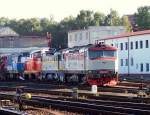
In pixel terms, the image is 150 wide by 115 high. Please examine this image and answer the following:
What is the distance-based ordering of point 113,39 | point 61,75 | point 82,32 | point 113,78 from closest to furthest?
point 113,78 < point 61,75 < point 113,39 < point 82,32

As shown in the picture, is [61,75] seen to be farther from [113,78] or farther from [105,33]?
[105,33]

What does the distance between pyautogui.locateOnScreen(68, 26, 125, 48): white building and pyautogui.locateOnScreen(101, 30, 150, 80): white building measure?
62.1 ft

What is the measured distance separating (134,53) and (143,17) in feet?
185

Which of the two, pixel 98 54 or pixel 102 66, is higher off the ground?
pixel 98 54

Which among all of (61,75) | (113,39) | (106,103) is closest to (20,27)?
(113,39)

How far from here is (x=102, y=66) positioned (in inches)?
1523

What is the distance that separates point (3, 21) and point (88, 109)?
165m

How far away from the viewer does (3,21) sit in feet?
600

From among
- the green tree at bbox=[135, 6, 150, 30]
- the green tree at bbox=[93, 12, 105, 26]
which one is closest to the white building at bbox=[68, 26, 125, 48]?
the green tree at bbox=[135, 6, 150, 30]

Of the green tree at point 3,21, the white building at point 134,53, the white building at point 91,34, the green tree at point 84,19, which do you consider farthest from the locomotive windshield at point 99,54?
the green tree at point 3,21

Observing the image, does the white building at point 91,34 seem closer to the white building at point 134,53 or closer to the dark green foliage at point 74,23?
the dark green foliage at point 74,23

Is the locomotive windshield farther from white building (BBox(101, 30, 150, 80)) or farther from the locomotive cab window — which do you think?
white building (BBox(101, 30, 150, 80))

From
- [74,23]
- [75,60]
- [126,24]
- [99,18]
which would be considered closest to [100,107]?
[75,60]

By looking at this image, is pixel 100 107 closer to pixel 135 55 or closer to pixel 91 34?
pixel 135 55
